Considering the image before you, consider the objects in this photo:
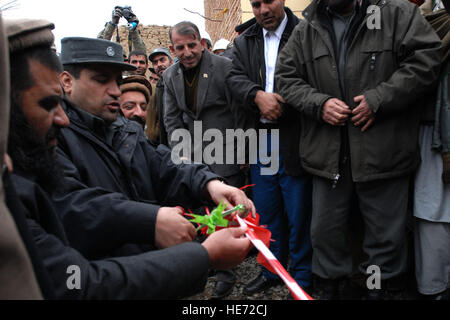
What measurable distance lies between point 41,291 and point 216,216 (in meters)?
0.78

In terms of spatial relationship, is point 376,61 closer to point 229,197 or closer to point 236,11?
point 229,197

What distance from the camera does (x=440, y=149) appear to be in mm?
2338

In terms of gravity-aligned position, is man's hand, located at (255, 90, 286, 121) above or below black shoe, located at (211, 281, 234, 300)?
above

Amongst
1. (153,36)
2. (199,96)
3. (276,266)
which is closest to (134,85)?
(199,96)

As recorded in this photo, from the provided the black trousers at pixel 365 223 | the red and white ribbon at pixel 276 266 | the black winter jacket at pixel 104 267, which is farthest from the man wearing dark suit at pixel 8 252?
the black trousers at pixel 365 223

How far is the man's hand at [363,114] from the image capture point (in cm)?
236

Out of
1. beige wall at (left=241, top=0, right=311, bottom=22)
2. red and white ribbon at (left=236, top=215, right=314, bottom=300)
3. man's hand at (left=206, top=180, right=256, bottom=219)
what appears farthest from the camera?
beige wall at (left=241, top=0, right=311, bottom=22)

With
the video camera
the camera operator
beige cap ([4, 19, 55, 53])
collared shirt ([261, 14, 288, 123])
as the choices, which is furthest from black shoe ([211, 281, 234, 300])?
the video camera

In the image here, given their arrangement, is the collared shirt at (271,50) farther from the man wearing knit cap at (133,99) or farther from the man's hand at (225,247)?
the man's hand at (225,247)

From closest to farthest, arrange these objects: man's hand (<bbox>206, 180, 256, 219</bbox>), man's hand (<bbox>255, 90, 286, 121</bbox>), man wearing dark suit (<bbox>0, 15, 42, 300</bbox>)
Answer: man wearing dark suit (<bbox>0, 15, 42, 300</bbox>) → man's hand (<bbox>206, 180, 256, 219</bbox>) → man's hand (<bbox>255, 90, 286, 121</bbox>)

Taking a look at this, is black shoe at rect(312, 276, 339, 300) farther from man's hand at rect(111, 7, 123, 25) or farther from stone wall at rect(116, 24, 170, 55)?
stone wall at rect(116, 24, 170, 55)

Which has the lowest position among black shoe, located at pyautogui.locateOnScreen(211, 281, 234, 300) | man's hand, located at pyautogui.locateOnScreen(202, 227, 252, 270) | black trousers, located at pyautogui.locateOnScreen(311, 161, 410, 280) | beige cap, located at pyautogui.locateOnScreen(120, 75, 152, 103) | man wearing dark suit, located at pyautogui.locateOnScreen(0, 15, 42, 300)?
black shoe, located at pyautogui.locateOnScreen(211, 281, 234, 300)

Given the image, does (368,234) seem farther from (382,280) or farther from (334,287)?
(334,287)

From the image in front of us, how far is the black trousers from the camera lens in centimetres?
244
